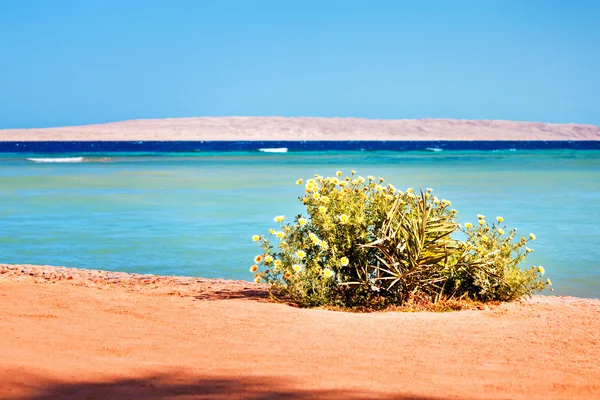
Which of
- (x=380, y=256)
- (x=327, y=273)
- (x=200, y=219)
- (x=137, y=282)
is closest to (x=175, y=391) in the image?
(x=327, y=273)

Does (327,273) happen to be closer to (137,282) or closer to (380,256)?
(380,256)

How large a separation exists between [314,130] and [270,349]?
171029 millimetres

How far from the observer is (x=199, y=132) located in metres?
170

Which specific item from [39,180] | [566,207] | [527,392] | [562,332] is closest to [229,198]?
[566,207]

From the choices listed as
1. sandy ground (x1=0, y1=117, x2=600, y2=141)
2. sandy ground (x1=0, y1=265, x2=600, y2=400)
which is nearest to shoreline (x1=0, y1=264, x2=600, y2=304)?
sandy ground (x1=0, y1=265, x2=600, y2=400)

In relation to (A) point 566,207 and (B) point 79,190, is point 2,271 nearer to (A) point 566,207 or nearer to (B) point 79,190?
(A) point 566,207

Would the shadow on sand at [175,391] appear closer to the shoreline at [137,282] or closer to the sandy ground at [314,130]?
the shoreline at [137,282]

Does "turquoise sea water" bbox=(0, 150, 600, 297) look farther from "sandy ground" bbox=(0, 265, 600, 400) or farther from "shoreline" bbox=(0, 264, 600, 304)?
"sandy ground" bbox=(0, 265, 600, 400)

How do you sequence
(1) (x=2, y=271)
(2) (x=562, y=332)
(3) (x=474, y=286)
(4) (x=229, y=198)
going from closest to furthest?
(2) (x=562, y=332), (3) (x=474, y=286), (1) (x=2, y=271), (4) (x=229, y=198)

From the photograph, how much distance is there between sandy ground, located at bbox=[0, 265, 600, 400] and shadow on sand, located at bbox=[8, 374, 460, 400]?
0.03 feet

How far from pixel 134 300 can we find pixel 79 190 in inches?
798

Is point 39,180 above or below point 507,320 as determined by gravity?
below

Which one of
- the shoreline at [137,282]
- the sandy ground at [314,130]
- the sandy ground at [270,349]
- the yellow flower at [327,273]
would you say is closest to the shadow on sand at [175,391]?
the sandy ground at [270,349]

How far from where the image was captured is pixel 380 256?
7.71 metres
